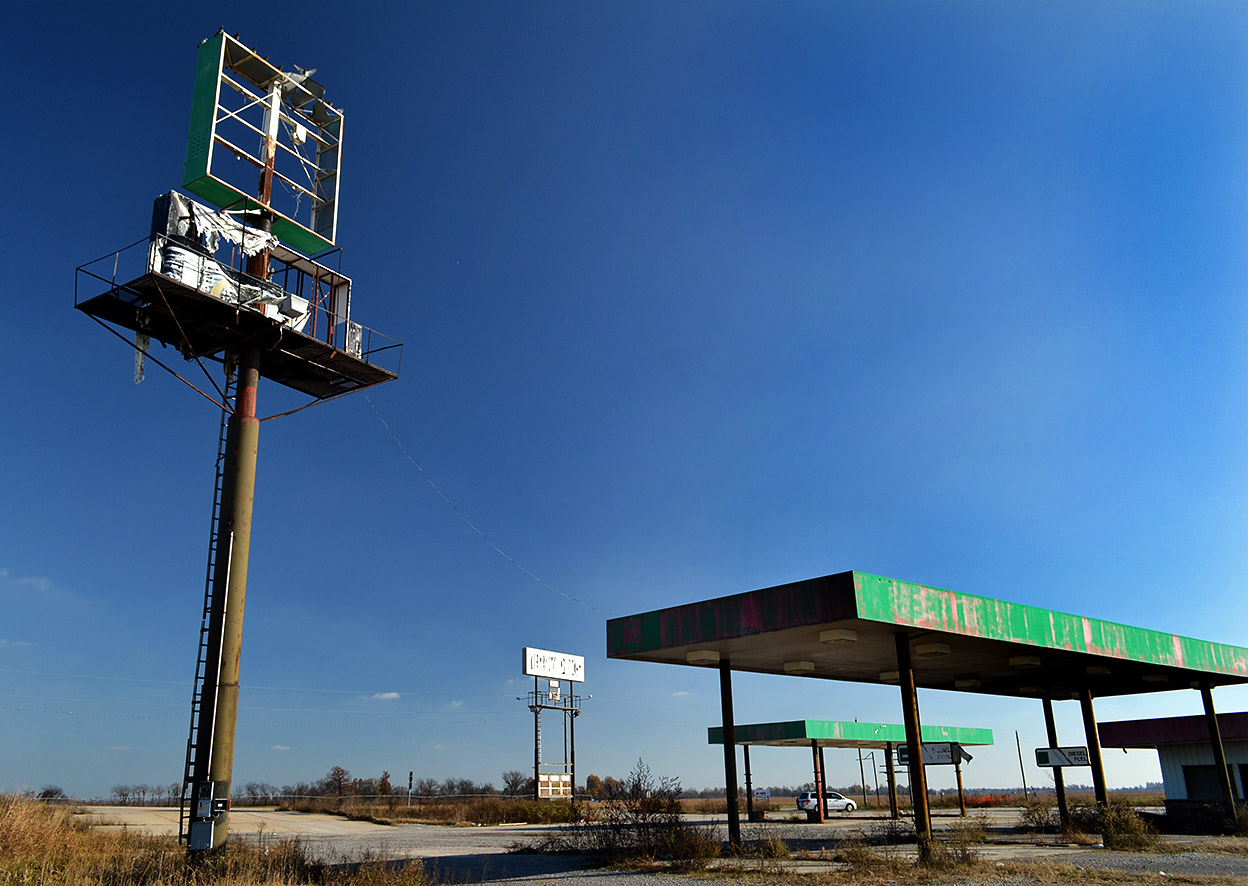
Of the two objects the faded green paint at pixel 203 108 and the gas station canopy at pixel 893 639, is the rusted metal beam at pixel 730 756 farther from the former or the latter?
the faded green paint at pixel 203 108

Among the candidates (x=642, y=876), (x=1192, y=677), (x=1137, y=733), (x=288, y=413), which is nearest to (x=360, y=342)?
(x=288, y=413)

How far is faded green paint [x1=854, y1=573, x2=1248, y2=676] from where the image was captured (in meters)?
16.6

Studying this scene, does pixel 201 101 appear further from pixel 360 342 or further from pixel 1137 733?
pixel 1137 733

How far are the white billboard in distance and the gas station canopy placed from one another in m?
29.6

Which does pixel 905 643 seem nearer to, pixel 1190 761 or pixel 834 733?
pixel 834 733

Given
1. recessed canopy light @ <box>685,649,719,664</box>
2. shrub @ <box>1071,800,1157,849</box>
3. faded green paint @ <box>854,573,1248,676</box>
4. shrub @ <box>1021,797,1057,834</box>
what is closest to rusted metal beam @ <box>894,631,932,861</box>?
faded green paint @ <box>854,573,1248,676</box>

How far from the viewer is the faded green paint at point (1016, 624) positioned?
16.6 metres

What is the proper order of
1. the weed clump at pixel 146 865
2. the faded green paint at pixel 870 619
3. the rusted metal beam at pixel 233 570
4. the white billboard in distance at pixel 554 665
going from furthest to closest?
the white billboard in distance at pixel 554 665, the rusted metal beam at pixel 233 570, the faded green paint at pixel 870 619, the weed clump at pixel 146 865

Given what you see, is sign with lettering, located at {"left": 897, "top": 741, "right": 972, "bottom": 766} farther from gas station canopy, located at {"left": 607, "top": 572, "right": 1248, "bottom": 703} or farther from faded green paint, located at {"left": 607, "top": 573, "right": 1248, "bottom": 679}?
faded green paint, located at {"left": 607, "top": 573, "right": 1248, "bottom": 679}

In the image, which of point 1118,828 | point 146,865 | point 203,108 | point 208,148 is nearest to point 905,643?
point 1118,828

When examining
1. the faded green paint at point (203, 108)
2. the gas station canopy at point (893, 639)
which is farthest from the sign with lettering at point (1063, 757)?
the faded green paint at point (203, 108)

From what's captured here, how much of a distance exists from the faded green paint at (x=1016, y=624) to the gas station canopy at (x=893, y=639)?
0.03 m

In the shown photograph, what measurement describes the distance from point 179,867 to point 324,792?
309 ft

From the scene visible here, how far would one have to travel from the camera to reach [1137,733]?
130 feet
